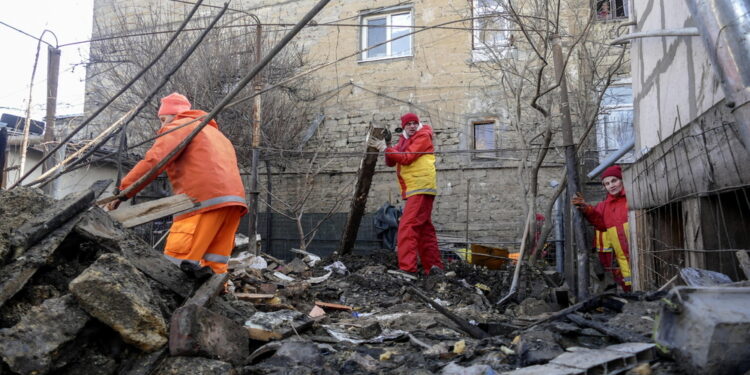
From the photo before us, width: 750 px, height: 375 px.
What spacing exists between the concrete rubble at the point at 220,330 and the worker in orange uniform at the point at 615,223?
2456 mm

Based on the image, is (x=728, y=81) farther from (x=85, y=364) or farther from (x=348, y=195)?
→ (x=348, y=195)

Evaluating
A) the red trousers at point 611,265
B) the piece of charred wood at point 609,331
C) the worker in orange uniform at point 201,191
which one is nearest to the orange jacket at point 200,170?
the worker in orange uniform at point 201,191

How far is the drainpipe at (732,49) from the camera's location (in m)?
2.44

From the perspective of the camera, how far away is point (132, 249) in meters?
3.34

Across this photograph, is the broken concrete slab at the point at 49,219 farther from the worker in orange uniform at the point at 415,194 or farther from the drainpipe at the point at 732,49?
the worker in orange uniform at the point at 415,194

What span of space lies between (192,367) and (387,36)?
1103 centimetres

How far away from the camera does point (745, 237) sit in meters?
3.03

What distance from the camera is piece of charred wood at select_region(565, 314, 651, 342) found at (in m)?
2.47

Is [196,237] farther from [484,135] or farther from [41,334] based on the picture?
[484,135]

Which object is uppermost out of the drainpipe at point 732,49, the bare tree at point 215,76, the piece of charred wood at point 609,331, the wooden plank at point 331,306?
the bare tree at point 215,76

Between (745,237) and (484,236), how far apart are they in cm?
832

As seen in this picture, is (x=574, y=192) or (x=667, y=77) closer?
(x=667, y=77)

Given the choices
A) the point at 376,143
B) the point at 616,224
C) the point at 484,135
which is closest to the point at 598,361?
the point at 616,224

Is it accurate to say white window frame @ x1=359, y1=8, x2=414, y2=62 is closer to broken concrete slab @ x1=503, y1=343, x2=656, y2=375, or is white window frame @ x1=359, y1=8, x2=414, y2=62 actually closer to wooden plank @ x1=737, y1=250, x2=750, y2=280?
wooden plank @ x1=737, y1=250, x2=750, y2=280
